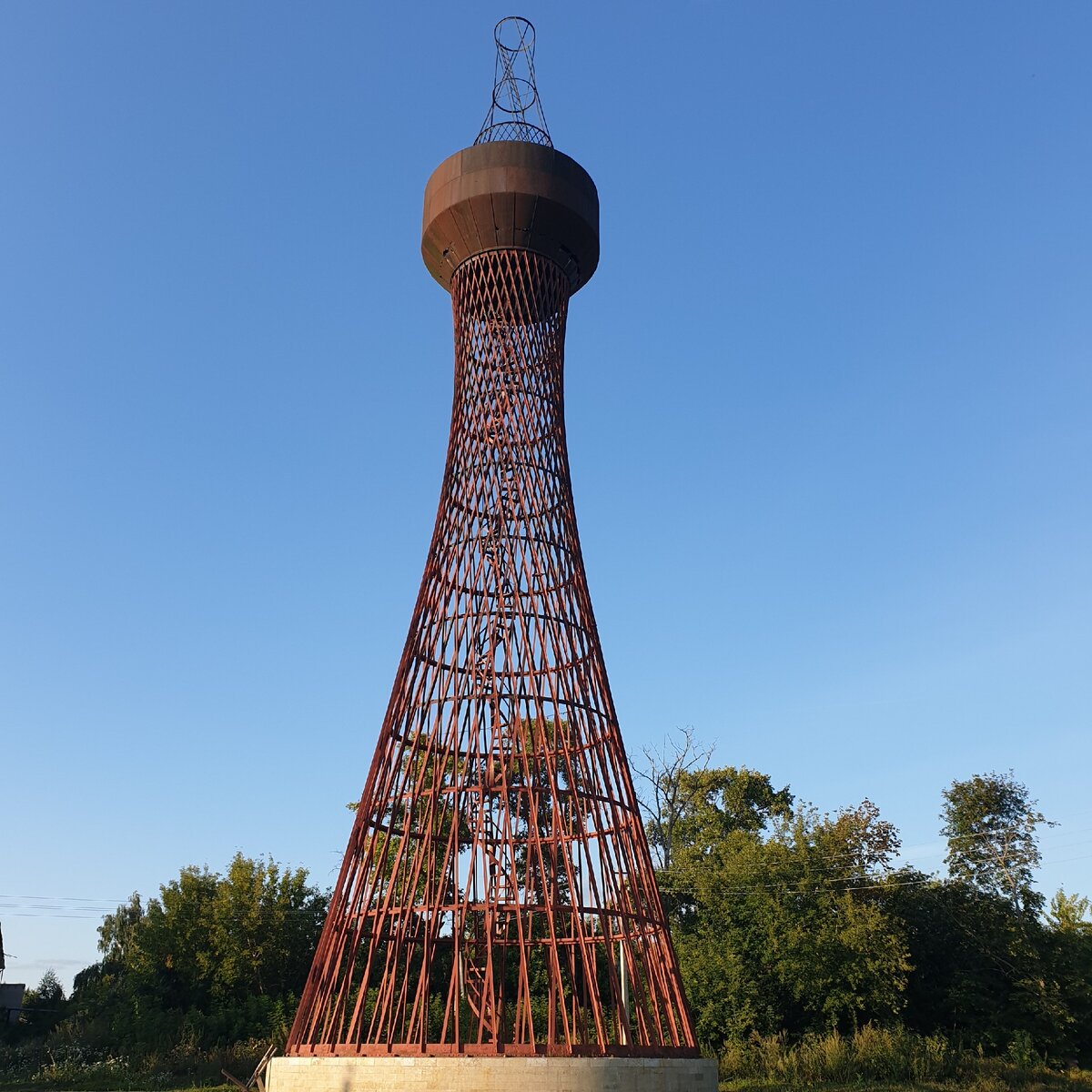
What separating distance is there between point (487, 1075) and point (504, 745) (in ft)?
15.6

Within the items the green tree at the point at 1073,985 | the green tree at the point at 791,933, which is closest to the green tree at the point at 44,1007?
the green tree at the point at 791,933

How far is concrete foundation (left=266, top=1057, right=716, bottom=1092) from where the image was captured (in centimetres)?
1027

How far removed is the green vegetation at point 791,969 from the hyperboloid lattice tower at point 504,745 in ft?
26.5

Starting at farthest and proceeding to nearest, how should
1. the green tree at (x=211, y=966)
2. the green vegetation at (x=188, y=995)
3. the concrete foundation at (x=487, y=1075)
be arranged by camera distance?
the green tree at (x=211, y=966), the green vegetation at (x=188, y=995), the concrete foundation at (x=487, y=1075)

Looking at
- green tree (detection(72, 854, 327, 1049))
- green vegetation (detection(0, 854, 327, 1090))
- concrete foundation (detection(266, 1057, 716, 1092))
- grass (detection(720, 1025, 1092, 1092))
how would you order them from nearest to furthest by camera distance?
concrete foundation (detection(266, 1057, 716, 1092)), grass (detection(720, 1025, 1092, 1092)), green vegetation (detection(0, 854, 327, 1090)), green tree (detection(72, 854, 327, 1049))

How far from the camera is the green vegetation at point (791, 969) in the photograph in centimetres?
→ 2031

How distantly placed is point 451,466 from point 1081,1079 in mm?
17886

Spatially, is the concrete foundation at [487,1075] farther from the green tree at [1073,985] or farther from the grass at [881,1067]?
the green tree at [1073,985]

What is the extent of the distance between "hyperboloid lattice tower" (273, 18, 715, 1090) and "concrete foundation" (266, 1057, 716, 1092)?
0.03 m

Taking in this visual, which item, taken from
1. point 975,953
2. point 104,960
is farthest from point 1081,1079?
point 104,960

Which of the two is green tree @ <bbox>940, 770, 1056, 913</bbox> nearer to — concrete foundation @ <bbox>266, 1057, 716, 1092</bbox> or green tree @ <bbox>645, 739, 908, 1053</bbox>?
green tree @ <bbox>645, 739, 908, 1053</bbox>

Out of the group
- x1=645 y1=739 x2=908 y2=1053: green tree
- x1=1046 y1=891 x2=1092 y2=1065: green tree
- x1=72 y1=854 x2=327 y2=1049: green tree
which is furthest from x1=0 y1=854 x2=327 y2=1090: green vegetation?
x1=1046 y1=891 x2=1092 y2=1065: green tree

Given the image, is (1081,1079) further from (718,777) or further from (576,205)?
(576,205)

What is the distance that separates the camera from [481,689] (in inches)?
530
